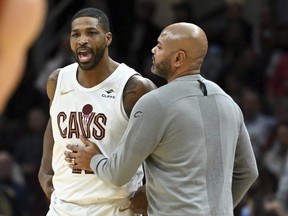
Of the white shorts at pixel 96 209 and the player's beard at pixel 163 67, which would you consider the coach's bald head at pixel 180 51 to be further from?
the white shorts at pixel 96 209

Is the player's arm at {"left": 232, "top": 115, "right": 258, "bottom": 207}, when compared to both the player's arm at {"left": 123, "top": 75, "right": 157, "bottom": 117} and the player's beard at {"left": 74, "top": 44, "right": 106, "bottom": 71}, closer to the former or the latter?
the player's arm at {"left": 123, "top": 75, "right": 157, "bottom": 117}

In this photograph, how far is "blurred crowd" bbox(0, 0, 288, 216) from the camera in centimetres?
938

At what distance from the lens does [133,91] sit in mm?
4383

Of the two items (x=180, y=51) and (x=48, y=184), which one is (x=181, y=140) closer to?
(x=180, y=51)

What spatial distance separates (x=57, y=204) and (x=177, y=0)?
26.7 ft

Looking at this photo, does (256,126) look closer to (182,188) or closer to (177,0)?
(177,0)

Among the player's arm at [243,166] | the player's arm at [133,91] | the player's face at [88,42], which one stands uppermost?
the player's face at [88,42]

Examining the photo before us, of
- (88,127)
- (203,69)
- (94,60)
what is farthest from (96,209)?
(203,69)

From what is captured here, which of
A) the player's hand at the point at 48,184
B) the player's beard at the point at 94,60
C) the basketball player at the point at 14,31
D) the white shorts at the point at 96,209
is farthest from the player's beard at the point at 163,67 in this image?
the basketball player at the point at 14,31

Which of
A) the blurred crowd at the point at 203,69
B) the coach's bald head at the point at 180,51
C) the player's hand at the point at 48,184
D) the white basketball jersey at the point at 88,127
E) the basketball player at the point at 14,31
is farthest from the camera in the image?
the blurred crowd at the point at 203,69

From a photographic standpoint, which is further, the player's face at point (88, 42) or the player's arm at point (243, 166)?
the player's face at point (88, 42)

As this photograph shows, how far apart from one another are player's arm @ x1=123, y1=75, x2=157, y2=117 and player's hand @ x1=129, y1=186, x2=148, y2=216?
1.46 ft

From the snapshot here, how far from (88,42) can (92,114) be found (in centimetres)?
41

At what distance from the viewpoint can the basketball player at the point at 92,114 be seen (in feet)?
14.3
